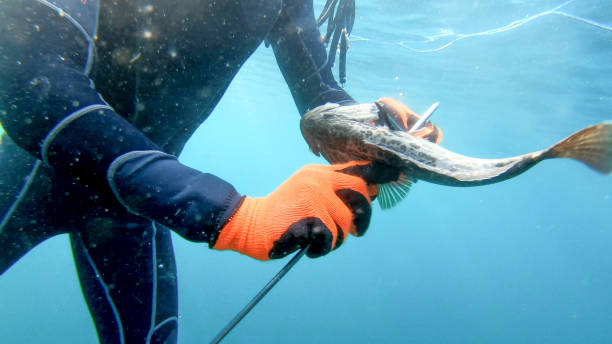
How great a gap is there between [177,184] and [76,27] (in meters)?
0.86

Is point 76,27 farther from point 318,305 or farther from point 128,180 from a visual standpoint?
point 318,305

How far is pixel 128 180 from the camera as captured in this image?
125 centimetres

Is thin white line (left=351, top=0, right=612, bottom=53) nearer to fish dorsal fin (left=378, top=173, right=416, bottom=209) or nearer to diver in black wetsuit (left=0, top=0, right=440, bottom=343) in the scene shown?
diver in black wetsuit (left=0, top=0, right=440, bottom=343)

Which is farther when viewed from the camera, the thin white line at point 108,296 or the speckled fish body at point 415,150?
the thin white line at point 108,296

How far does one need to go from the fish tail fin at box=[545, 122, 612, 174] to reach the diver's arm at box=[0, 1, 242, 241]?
1321mm

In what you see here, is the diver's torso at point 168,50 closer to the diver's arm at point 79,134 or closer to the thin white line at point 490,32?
the diver's arm at point 79,134

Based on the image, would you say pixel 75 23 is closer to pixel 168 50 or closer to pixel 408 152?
pixel 168 50

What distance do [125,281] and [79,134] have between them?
142 centimetres

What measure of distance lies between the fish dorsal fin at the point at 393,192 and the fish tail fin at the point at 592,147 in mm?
892

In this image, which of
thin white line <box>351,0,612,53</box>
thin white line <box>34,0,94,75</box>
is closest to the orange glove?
thin white line <box>34,0,94,75</box>

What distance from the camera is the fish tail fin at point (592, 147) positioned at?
1.15 meters

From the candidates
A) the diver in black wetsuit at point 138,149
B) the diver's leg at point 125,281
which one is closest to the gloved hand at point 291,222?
the diver in black wetsuit at point 138,149

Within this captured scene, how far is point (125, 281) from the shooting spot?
2234mm

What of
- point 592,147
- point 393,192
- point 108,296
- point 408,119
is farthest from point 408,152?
point 108,296
